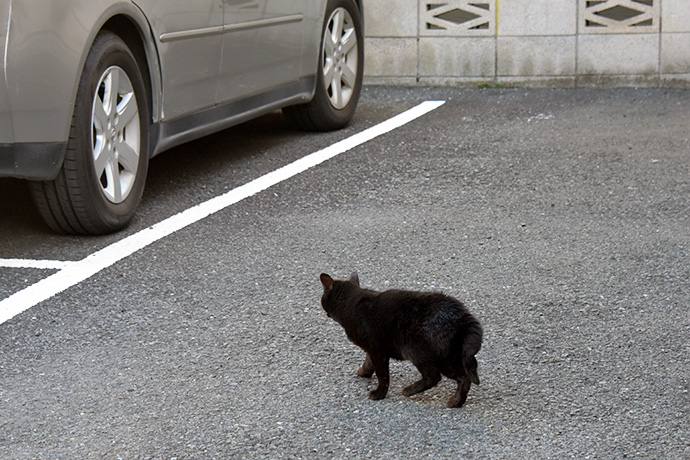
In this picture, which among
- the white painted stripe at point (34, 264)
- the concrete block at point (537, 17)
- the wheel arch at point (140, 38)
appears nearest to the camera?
the white painted stripe at point (34, 264)

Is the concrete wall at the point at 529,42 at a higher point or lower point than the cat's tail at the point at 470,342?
higher

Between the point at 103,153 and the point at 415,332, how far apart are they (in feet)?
7.66

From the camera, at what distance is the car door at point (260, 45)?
5781mm

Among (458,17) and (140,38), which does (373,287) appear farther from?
(458,17)

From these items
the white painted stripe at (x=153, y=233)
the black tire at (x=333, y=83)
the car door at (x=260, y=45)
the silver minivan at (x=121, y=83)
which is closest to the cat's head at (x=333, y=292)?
the white painted stripe at (x=153, y=233)

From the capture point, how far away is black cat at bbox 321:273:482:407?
3004mm

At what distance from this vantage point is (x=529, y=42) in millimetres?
9102

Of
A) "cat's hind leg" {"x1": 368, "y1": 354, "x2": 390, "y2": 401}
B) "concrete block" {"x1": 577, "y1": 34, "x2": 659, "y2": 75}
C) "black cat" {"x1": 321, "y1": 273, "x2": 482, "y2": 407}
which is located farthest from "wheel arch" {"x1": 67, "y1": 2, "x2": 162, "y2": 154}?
"concrete block" {"x1": 577, "y1": 34, "x2": 659, "y2": 75}

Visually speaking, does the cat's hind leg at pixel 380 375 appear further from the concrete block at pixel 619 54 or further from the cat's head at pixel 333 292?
the concrete block at pixel 619 54

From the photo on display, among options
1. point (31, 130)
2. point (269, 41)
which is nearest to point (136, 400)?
point (31, 130)

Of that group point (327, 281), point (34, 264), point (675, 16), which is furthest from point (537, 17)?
point (327, 281)

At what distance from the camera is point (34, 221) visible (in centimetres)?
518

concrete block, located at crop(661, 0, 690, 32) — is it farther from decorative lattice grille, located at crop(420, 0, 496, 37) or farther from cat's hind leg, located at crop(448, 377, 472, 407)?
cat's hind leg, located at crop(448, 377, 472, 407)

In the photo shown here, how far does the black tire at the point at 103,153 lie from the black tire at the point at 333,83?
2115mm
